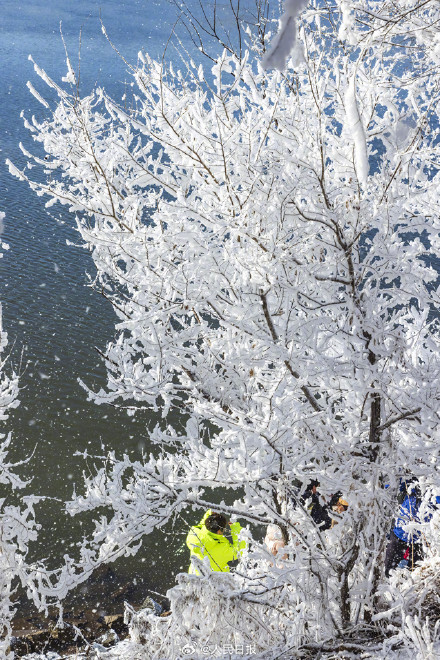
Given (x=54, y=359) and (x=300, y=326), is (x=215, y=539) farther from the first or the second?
(x=54, y=359)

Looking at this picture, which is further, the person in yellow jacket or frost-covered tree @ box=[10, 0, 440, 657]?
the person in yellow jacket

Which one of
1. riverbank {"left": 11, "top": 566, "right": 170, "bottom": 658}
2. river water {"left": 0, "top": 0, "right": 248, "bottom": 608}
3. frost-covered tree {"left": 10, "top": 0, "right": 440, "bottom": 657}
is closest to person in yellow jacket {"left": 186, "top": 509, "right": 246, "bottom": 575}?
frost-covered tree {"left": 10, "top": 0, "right": 440, "bottom": 657}

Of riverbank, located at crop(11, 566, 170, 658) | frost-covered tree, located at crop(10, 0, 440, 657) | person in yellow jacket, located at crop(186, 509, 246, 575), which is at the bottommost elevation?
riverbank, located at crop(11, 566, 170, 658)

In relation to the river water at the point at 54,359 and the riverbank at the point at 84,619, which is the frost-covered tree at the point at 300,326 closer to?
the river water at the point at 54,359

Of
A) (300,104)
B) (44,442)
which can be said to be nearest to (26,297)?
(44,442)

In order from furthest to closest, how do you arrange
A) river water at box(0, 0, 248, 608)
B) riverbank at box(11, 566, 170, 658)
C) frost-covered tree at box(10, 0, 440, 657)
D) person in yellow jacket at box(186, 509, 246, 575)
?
river water at box(0, 0, 248, 608) < riverbank at box(11, 566, 170, 658) < person in yellow jacket at box(186, 509, 246, 575) < frost-covered tree at box(10, 0, 440, 657)

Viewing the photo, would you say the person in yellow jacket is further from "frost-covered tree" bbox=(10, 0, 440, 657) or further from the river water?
the river water

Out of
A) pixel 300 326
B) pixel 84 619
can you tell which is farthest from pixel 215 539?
pixel 84 619

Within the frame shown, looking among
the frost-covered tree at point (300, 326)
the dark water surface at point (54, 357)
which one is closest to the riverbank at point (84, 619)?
the dark water surface at point (54, 357)

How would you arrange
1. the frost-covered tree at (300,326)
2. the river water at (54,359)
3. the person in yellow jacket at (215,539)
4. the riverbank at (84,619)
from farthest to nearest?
1. the river water at (54,359)
2. the riverbank at (84,619)
3. the person in yellow jacket at (215,539)
4. the frost-covered tree at (300,326)

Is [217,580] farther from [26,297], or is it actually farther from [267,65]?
[26,297]

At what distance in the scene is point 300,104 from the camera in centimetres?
388

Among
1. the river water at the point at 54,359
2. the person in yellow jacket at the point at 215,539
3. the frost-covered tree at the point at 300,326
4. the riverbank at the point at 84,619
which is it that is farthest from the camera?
the river water at the point at 54,359

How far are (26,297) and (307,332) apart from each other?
41.1ft
